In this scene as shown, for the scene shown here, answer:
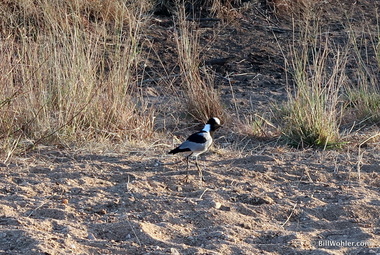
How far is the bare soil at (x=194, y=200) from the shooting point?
392 centimetres

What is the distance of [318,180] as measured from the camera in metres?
5.25

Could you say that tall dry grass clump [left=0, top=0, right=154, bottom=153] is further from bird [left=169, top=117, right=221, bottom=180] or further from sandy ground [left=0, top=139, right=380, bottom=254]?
bird [left=169, top=117, right=221, bottom=180]

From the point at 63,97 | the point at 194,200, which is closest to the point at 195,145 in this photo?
the point at 194,200

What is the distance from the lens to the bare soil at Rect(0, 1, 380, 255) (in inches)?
154

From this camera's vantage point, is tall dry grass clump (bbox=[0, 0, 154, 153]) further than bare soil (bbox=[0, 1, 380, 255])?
Yes

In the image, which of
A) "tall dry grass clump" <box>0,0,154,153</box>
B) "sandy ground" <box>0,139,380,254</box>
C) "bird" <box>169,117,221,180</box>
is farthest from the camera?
"tall dry grass clump" <box>0,0,154,153</box>

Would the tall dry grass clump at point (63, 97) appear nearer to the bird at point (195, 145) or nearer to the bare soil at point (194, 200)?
the bare soil at point (194, 200)

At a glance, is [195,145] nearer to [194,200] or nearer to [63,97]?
[194,200]

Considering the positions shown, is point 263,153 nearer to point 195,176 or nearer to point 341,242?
point 195,176

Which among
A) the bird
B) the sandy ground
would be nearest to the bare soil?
the sandy ground

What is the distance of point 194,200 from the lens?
4617 mm

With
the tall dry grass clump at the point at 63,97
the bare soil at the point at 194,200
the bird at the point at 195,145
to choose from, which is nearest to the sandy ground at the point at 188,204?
the bare soil at the point at 194,200

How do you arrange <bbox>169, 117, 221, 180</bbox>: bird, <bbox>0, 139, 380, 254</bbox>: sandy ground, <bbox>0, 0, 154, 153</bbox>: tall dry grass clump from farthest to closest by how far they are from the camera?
<bbox>0, 0, 154, 153</bbox>: tall dry grass clump
<bbox>169, 117, 221, 180</bbox>: bird
<bbox>0, 139, 380, 254</bbox>: sandy ground

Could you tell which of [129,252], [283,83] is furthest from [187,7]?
[129,252]
